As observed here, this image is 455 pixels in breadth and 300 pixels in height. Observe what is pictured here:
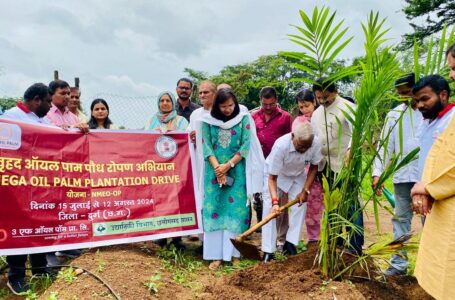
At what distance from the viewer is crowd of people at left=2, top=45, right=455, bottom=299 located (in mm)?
3494

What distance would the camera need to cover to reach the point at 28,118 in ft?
12.6

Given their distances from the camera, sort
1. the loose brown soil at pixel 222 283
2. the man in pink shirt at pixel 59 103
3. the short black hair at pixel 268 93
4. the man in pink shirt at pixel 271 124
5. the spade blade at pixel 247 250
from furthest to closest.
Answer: the man in pink shirt at pixel 271 124
the short black hair at pixel 268 93
the man in pink shirt at pixel 59 103
the spade blade at pixel 247 250
the loose brown soil at pixel 222 283

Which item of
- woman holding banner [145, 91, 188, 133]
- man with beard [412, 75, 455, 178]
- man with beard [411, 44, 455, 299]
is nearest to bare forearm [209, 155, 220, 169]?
woman holding banner [145, 91, 188, 133]

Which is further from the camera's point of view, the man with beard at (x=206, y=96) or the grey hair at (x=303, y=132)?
the man with beard at (x=206, y=96)

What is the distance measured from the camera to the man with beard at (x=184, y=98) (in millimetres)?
5204

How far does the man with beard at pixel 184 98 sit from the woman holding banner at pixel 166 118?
1.40 ft

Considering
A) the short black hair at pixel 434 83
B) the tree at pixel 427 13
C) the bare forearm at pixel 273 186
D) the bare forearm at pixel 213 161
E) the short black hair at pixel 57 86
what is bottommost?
the bare forearm at pixel 273 186

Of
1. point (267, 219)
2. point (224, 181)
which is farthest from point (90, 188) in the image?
point (267, 219)

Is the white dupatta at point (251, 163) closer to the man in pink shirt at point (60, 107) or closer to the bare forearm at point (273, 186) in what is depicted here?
the bare forearm at point (273, 186)

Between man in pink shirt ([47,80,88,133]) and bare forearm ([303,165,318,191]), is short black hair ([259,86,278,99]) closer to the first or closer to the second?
bare forearm ([303,165,318,191])

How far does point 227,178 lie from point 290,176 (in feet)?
2.21

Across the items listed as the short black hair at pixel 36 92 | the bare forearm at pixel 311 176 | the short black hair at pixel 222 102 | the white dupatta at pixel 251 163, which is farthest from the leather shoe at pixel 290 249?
the short black hair at pixel 36 92

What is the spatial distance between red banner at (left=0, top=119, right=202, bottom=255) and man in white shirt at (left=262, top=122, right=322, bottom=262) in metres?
0.93

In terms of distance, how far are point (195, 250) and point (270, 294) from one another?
6.76 ft
